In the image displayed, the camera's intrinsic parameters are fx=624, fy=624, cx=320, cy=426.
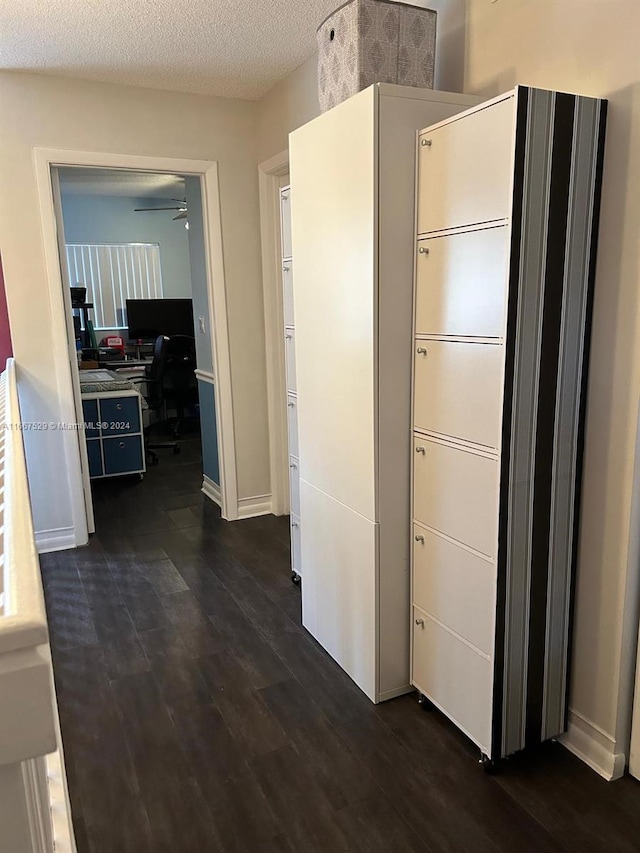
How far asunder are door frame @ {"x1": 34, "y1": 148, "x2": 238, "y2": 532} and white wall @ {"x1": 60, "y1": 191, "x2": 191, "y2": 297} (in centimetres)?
309

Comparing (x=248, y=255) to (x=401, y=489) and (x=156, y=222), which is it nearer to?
(x=401, y=489)

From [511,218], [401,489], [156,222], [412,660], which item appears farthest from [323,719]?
[156,222]

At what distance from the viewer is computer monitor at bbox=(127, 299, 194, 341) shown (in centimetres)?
707

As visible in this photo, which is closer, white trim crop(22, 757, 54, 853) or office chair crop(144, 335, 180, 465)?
white trim crop(22, 757, 54, 853)

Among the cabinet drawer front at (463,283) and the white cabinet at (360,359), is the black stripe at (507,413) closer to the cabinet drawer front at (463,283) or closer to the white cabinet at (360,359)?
the cabinet drawer front at (463,283)

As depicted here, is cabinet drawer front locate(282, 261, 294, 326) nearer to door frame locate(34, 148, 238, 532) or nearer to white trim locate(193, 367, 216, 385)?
door frame locate(34, 148, 238, 532)

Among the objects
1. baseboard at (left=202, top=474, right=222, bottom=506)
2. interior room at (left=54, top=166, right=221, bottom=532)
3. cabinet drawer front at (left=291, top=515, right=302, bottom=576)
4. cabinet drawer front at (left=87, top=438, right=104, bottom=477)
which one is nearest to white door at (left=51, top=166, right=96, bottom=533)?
interior room at (left=54, top=166, right=221, bottom=532)

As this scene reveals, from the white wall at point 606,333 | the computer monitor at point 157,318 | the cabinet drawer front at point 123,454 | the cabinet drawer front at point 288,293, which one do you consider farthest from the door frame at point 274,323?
the computer monitor at point 157,318

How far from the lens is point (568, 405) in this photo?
69.7 inches

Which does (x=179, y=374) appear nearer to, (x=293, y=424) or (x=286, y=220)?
(x=293, y=424)

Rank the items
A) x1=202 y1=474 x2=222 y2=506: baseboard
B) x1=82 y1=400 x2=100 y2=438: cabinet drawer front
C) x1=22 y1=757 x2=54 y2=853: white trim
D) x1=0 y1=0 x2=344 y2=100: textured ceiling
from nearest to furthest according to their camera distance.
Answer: x1=22 y1=757 x2=54 y2=853: white trim, x1=0 y1=0 x2=344 y2=100: textured ceiling, x1=202 y1=474 x2=222 y2=506: baseboard, x1=82 y1=400 x2=100 y2=438: cabinet drawer front

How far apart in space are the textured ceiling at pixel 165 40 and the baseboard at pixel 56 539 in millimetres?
2465

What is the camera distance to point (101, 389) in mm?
4891

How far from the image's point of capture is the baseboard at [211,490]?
4344mm
